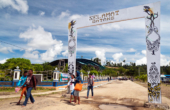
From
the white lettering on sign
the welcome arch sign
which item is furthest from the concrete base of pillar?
the white lettering on sign

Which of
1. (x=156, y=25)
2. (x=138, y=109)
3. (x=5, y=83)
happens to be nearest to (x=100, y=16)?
(x=156, y=25)

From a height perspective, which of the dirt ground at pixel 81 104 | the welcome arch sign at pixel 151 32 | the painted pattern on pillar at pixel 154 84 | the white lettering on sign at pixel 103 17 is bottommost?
the dirt ground at pixel 81 104

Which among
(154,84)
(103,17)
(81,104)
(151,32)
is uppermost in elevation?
(103,17)

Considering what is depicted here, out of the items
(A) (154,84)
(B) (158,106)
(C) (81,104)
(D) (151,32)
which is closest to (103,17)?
(D) (151,32)

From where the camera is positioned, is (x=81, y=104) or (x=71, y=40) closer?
(x=81, y=104)

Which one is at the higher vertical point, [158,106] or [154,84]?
[154,84]

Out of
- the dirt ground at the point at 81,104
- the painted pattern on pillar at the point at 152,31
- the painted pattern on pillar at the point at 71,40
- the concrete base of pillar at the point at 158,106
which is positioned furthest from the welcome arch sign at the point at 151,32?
the painted pattern on pillar at the point at 71,40

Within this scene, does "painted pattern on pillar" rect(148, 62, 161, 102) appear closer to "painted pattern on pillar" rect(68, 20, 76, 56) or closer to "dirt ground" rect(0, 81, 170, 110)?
"dirt ground" rect(0, 81, 170, 110)

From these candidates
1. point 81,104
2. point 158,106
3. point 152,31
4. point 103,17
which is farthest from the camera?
point 103,17

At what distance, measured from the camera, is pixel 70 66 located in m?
9.01

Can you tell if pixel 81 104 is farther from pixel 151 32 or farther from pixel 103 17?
pixel 103 17

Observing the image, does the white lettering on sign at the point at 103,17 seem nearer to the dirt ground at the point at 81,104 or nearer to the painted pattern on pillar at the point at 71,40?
the painted pattern on pillar at the point at 71,40

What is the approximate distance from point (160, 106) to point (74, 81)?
4218mm

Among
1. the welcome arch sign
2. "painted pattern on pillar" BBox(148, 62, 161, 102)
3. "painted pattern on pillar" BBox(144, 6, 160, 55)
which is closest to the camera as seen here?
"painted pattern on pillar" BBox(148, 62, 161, 102)
